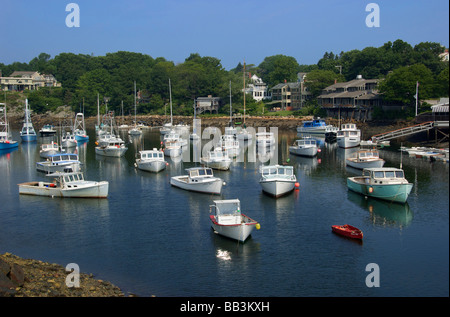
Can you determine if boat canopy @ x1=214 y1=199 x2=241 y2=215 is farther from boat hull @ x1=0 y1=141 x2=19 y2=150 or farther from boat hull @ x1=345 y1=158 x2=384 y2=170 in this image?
boat hull @ x1=0 y1=141 x2=19 y2=150

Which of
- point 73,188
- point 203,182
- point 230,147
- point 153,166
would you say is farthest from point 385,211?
point 230,147

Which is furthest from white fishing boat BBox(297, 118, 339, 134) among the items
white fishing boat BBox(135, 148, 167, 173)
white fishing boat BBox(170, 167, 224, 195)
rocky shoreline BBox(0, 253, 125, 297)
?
rocky shoreline BBox(0, 253, 125, 297)

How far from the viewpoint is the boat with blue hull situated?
4812 cm

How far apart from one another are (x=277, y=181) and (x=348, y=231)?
14.1 metres

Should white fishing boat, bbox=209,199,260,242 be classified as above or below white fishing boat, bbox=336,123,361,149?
below

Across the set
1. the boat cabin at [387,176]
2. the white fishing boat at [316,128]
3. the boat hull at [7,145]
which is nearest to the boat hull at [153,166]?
the boat cabin at [387,176]

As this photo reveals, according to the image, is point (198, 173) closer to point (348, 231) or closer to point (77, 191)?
point (77, 191)

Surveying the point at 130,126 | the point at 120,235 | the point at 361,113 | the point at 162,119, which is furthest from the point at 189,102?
the point at 120,235

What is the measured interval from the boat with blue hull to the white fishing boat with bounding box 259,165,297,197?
761cm

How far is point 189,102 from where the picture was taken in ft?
578

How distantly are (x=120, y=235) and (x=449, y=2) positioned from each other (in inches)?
1227

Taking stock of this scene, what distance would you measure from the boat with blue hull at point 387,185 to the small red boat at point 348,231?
10.7 m
